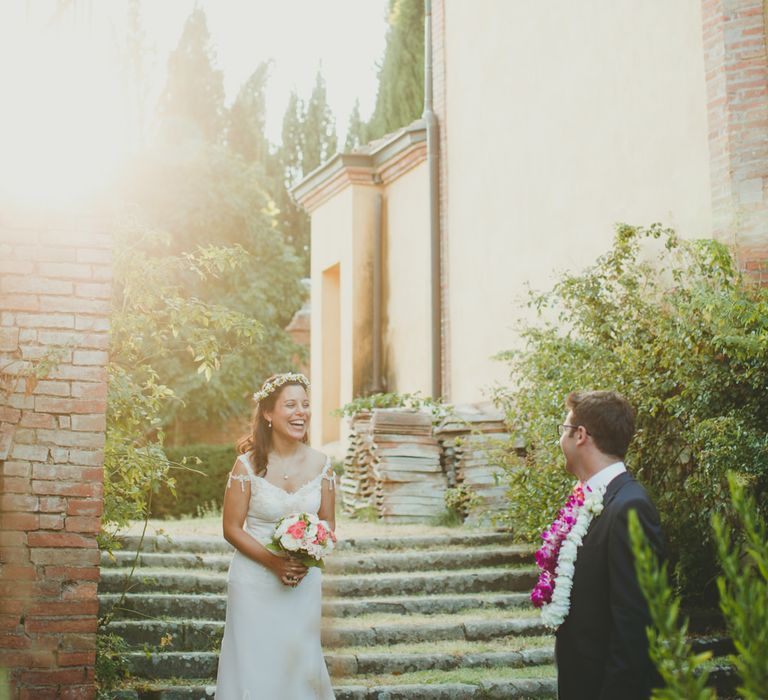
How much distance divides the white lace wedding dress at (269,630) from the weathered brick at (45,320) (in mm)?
1122

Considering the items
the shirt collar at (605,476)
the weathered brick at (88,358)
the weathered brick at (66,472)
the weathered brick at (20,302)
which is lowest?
the shirt collar at (605,476)

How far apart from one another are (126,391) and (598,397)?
3.39m

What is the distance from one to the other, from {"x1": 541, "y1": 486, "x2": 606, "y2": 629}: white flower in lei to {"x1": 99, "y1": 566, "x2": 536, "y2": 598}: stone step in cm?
439

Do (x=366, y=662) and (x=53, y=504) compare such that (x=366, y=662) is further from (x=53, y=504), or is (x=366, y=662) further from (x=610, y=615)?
(x=610, y=615)

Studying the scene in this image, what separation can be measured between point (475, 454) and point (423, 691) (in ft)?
14.7

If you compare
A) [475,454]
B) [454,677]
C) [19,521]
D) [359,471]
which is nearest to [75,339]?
[19,521]

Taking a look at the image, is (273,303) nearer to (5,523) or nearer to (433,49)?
(433,49)

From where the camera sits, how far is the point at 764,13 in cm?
838

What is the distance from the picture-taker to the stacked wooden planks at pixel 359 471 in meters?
11.6

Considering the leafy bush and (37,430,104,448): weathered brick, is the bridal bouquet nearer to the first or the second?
(37,430,104,448): weathered brick

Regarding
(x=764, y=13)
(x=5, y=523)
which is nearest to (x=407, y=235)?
(x=764, y=13)

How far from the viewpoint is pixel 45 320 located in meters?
5.19

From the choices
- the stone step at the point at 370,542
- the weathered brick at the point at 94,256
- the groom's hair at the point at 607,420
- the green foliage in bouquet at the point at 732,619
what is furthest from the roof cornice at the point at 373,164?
the green foliage in bouquet at the point at 732,619

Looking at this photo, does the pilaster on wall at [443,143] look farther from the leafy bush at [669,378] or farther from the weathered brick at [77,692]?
the weathered brick at [77,692]
